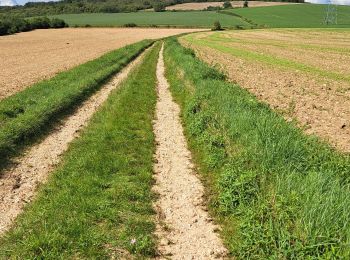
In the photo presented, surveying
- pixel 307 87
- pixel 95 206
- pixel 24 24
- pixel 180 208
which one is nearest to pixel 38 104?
pixel 95 206

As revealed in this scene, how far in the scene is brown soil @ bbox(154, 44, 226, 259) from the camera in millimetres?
5785

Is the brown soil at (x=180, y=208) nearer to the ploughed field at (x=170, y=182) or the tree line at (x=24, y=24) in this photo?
the ploughed field at (x=170, y=182)

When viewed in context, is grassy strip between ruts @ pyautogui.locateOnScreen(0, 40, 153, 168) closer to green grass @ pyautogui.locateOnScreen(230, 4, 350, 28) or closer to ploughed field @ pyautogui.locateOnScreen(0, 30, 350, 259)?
ploughed field @ pyautogui.locateOnScreen(0, 30, 350, 259)

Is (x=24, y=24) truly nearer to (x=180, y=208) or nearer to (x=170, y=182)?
(x=170, y=182)

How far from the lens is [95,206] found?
6.73 meters

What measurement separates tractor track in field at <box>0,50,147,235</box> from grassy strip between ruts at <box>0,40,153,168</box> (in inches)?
20.5

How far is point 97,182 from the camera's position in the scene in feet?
25.3

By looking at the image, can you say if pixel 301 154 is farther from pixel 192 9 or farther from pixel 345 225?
pixel 192 9

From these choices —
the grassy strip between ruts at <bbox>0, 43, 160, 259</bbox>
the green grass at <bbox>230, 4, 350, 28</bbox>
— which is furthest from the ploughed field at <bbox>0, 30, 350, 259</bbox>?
the green grass at <bbox>230, 4, 350, 28</bbox>

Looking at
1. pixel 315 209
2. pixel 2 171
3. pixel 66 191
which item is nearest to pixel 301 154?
pixel 315 209

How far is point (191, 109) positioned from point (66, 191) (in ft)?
21.6

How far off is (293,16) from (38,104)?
119375mm

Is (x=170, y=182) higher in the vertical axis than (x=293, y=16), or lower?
lower

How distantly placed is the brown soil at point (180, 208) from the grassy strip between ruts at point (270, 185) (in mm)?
252
